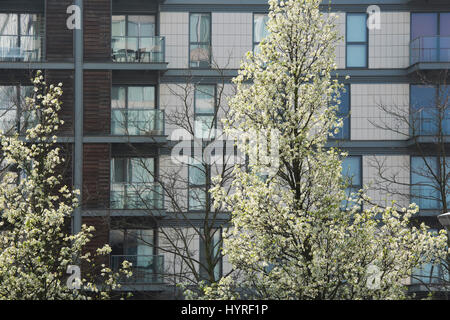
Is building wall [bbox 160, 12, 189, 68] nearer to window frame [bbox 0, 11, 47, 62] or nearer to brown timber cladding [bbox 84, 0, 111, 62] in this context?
brown timber cladding [bbox 84, 0, 111, 62]

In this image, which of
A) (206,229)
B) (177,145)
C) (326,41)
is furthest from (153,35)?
(326,41)

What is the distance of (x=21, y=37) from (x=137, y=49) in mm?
4112

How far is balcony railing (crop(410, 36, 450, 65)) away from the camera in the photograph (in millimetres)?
29906

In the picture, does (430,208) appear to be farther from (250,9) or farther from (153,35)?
(153,35)

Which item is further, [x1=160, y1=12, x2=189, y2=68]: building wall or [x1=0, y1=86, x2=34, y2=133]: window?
[x1=160, y1=12, x2=189, y2=68]: building wall

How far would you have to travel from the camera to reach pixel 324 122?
51.1 feet

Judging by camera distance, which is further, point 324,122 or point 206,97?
point 206,97

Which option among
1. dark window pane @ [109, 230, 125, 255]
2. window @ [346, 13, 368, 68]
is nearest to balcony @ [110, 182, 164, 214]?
dark window pane @ [109, 230, 125, 255]

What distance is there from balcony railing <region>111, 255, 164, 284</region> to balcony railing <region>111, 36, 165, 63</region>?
22.9ft

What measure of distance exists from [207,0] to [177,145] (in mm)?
5597

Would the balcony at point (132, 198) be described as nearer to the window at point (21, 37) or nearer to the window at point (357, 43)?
the window at point (21, 37)

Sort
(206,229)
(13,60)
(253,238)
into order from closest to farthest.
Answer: (253,238), (206,229), (13,60)

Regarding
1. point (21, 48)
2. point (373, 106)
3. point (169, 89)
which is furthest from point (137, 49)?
point (373, 106)

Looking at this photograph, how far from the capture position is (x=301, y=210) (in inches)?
574
